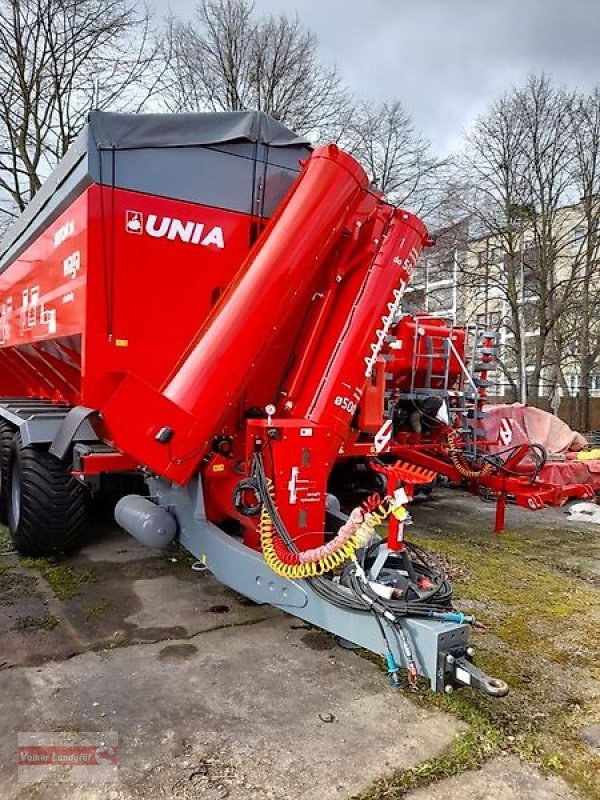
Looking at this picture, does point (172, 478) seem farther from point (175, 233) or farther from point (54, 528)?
point (54, 528)

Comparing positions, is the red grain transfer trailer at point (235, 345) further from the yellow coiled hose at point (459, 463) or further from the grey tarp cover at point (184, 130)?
the yellow coiled hose at point (459, 463)

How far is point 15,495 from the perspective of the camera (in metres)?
5.55

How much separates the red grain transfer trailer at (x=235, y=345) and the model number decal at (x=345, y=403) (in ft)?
0.03

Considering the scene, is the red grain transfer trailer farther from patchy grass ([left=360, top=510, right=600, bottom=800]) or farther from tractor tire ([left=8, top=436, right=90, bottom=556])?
patchy grass ([left=360, top=510, right=600, bottom=800])

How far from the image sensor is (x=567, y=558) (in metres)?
5.55

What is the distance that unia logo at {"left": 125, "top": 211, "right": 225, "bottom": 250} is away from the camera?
400 cm

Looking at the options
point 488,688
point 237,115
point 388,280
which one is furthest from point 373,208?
point 488,688

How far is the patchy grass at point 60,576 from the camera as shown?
446 centimetres

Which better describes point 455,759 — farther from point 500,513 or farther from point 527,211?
point 527,211

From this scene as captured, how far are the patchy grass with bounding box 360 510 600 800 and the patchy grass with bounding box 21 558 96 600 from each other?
8.70 feet

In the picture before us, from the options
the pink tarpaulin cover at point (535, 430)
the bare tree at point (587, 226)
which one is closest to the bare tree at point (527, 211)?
the bare tree at point (587, 226)

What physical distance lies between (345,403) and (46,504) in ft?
8.61

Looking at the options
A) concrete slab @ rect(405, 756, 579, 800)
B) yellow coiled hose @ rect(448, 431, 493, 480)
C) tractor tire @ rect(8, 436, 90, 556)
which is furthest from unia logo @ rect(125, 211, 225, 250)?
yellow coiled hose @ rect(448, 431, 493, 480)

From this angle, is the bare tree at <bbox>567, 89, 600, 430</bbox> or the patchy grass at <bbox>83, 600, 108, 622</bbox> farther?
the bare tree at <bbox>567, 89, 600, 430</bbox>
